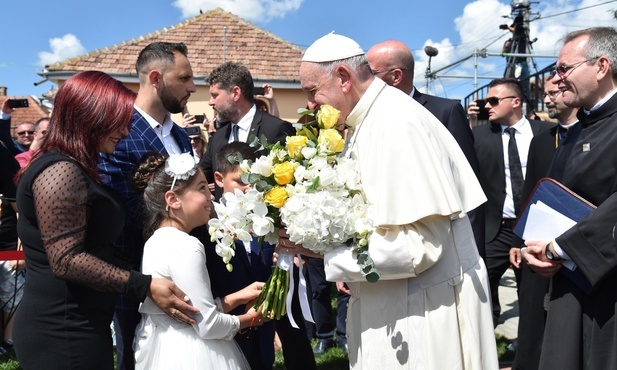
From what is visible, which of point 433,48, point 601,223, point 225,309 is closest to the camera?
point 601,223

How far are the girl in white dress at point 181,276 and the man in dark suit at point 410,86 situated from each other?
189cm

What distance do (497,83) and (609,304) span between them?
3.94m

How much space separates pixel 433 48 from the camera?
8.82 m

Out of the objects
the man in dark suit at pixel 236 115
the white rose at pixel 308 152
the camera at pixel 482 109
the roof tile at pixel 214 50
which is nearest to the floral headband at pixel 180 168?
the white rose at pixel 308 152

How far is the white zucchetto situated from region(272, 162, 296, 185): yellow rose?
0.53 m

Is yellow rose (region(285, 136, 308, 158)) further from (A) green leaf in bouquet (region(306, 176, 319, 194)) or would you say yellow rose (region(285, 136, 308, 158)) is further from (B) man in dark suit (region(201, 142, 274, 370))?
(B) man in dark suit (region(201, 142, 274, 370))

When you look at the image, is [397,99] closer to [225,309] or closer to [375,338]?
[375,338]

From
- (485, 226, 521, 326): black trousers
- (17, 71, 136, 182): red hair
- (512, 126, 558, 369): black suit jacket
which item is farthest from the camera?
(485, 226, 521, 326): black trousers

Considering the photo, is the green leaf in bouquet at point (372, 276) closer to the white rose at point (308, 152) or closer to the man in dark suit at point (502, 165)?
the white rose at point (308, 152)

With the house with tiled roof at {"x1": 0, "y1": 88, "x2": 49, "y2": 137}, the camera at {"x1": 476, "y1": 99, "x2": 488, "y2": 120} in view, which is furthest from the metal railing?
the house with tiled roof at {"x1": 0, "y1": 88, "x2": 49, "y2": 137}

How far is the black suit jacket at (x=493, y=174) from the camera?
19.9 ft

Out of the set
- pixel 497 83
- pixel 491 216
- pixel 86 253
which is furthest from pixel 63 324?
pixel 497 83

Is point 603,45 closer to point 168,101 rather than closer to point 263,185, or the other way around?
point 263,185

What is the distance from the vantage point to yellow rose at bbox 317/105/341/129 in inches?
99.7
